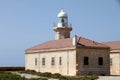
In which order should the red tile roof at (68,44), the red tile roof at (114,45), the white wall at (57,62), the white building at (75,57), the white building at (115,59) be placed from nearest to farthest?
the white building at (75,57) < the white wall at (57,62) < the red tile roof at (68,44) < the white building at (115,59) < the red tile roof at (114,45)

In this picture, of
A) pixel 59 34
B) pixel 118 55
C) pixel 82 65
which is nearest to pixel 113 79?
pixel 82 65

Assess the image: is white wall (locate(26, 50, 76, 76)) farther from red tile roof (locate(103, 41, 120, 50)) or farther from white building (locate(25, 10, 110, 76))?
red tile roof (locate(103, 41, 120, 50))

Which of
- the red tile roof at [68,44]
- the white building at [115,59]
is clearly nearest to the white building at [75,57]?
the red tile roof at [68,44]

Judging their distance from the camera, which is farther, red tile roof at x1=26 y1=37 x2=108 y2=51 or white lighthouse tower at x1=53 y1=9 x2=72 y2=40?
white lighthouse tower at x1=53 y1=9 x2=72 y2=40

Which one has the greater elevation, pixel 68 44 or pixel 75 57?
pixel 68 44

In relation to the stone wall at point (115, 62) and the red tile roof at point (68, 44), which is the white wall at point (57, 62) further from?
the stone wall at point (115, 62)

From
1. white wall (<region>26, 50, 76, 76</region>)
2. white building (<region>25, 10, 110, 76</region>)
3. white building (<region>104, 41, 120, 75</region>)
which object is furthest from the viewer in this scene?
white building (<region>104, 41, 120, 75</region>)

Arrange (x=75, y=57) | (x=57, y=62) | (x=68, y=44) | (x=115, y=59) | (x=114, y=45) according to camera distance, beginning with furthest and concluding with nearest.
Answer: (x=114, y=45) < (x=115, y=59) < (x=57, y=62) < (x=68, y=44) < (x=75, y=57)

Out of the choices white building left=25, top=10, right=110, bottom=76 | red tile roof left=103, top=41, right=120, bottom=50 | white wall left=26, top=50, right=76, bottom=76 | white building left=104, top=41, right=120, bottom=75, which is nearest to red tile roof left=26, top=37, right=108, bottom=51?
white building left=25, top=10, right=110, bottom=76

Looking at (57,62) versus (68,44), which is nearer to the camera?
(68,44)

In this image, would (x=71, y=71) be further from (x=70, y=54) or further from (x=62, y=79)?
(x=62, y=79)

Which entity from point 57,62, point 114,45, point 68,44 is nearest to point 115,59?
point 114,45

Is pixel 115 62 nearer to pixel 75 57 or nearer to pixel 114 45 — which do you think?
pixel 114 45

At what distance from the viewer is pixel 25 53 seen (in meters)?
45.3
